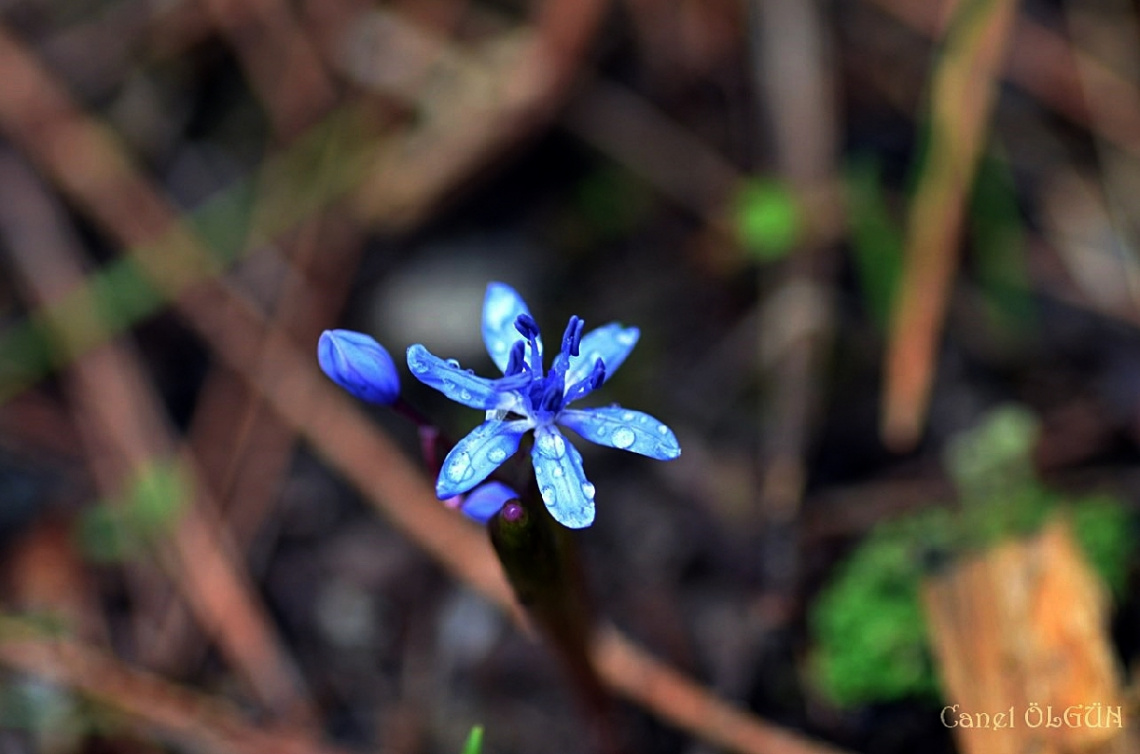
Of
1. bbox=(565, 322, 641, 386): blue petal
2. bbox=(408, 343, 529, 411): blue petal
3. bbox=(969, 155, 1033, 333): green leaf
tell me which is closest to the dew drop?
bbox=(408, 343, 529, 411): blue petal

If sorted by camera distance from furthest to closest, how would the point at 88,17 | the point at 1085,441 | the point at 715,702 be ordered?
the point at 88,17
the point at 1085,441
the point at 715,702

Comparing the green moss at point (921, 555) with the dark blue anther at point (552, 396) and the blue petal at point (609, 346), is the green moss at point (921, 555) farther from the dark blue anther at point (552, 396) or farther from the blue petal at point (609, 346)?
the dark blue anther at point (552, 396)

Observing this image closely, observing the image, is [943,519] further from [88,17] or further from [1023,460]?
[88,17]

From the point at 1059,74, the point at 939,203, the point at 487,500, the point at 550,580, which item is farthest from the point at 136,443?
the point at 1059,74

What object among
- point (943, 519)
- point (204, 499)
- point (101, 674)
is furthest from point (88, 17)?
point (943, 519)

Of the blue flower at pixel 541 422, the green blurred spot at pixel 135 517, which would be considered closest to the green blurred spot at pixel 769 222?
the blue flower at pixel 541 422
